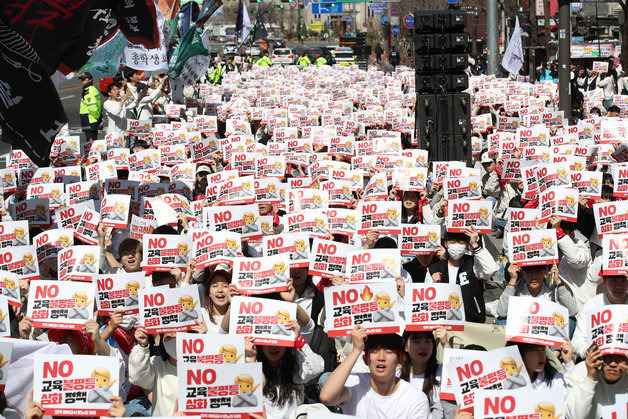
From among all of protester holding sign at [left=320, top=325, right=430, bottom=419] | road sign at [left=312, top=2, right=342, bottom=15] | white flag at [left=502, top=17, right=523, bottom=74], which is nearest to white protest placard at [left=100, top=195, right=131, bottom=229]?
protester holding sign at [left=320, top=325, right=430, bottom=419]

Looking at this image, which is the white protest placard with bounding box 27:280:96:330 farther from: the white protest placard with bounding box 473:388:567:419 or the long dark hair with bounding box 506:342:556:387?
the white protest placard with bounding box 473:388:567:419

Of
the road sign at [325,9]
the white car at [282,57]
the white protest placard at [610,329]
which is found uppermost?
the road sign at [325,9]

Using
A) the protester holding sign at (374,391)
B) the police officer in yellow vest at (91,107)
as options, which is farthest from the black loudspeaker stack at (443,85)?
the protester holding sign at (374,391)

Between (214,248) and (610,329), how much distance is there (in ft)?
12.4

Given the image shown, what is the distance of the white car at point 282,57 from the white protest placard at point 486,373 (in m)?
57.7

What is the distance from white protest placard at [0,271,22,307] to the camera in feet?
23.6

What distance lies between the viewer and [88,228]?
31.9 feet

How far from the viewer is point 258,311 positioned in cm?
625

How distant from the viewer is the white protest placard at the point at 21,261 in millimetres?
8266

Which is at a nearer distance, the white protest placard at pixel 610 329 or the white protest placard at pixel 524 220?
the white protest placard at pixel 610 329

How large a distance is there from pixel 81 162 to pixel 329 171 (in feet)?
16.6

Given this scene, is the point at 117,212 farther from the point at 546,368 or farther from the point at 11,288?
the point at 546,368

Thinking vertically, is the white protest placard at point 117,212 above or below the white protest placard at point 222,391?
above

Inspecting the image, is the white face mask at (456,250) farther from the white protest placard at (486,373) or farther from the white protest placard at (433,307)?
the white protest placard at (486,373)
